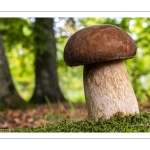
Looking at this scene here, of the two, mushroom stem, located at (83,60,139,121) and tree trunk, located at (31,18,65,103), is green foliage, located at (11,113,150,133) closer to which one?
mushroom stem, located at (83,60,139,121)

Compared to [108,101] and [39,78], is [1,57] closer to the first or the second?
[39,78]

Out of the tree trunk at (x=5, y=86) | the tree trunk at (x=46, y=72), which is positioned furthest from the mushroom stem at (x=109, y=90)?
the tree trunk at (x=46, y=72)

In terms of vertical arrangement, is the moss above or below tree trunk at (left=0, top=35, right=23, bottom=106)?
below

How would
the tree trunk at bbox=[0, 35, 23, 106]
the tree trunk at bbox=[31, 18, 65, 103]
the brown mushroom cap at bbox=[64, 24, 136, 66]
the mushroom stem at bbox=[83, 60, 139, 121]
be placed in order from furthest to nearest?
the tree trunk at bbox=[31, 18, 65, 103] → the tree trunk at bbox=[0, 35, 23, 106] → the mushroom stem at bbox=[83, 60, 139, 121] → the brown mushroom cap at bbox=[64, 24, 136, 66]

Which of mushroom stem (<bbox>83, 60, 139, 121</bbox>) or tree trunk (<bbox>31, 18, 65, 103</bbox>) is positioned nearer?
mushroom stem (<bbox>83, 60, 139, 121</bbox>)

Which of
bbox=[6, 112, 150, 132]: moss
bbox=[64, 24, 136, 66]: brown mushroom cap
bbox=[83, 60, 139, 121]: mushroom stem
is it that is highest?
bbox=[64, 24, 136, 66]: brown mushroom cap

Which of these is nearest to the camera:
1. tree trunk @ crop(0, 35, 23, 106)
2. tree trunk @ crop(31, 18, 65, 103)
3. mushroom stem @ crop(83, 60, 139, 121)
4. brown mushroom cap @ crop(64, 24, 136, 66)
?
brown mushroom cap @ crop(64, 24, 136, 66)

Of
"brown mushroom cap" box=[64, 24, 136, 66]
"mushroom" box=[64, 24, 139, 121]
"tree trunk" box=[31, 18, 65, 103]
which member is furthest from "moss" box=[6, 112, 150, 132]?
"tree trunk" box=[31, 18, 65, 103]

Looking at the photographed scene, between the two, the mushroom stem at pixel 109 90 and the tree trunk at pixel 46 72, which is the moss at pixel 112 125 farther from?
the tree trunk at pixel 46 72
